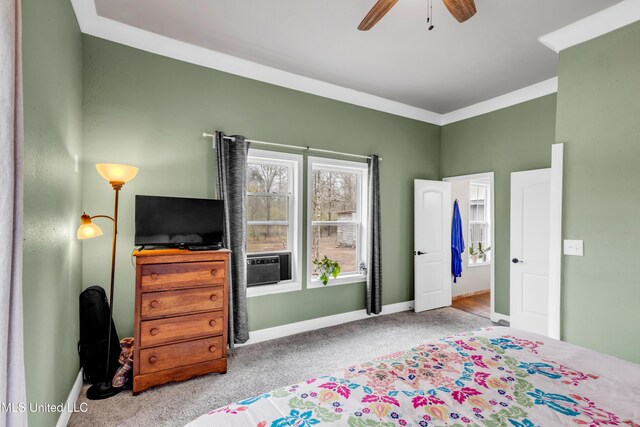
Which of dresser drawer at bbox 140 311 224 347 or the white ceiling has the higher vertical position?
the white ceiling

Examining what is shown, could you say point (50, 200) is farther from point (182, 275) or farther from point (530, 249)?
point (530, 249)

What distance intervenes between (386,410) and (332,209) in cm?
306

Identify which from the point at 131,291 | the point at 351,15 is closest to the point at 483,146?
the point at 351,15

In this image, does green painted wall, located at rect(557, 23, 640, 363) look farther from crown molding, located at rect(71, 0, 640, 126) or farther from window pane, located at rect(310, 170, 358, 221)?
window pane, located at rect(310, 170, 358, 221)

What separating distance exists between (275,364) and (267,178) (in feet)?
6.45

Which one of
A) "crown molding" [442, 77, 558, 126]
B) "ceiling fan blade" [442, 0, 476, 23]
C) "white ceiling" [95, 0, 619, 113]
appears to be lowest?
"ceiling fan blade" [442, 0, 476, 23]

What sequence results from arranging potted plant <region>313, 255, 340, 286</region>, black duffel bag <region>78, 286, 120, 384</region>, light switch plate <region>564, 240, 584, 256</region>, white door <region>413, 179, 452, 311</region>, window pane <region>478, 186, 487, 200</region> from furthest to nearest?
1. window pane <region>478, 186, 487, 200</region>
2. white door <region>413, 179, 452, 311</region>
3. potted plant <region>313, 255, 340, 286</region>
4. light switch plate <region>564, 240, 584, 256</region>
5. black duffel bag <region>78, 286, 120, 384</region>

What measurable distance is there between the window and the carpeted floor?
174 cm

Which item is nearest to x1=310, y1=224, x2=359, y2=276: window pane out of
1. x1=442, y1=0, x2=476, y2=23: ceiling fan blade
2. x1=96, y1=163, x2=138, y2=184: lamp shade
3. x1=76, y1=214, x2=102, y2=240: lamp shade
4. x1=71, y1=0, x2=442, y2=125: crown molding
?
x1=71, y1=0, x2=442, y2=125: crown molding

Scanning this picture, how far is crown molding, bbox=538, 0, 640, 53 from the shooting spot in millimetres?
2301

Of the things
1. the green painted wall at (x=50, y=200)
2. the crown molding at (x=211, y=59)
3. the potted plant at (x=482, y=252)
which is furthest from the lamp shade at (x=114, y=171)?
the potted plant at (x=482, y=252)

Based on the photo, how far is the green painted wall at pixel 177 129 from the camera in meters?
2.66

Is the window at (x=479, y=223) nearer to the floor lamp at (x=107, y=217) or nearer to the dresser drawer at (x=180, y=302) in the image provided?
the dresser drawer at (x=180, y=302)

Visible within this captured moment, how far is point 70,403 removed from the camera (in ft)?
7.03
